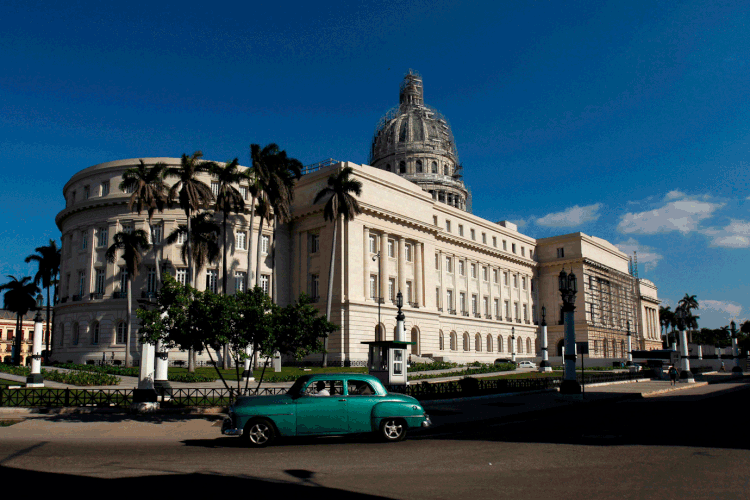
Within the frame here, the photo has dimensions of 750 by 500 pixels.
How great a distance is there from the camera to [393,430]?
14.2 metres

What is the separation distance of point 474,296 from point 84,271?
46.8 meters

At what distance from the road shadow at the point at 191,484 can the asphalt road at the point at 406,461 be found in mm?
29

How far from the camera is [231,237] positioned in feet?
179

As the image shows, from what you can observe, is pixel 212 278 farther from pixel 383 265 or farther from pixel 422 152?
pixel 422 152

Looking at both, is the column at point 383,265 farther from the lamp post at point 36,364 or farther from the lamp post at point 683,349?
the lamp post at point 36,364

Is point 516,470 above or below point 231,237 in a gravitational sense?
below

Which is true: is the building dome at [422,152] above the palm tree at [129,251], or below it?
above

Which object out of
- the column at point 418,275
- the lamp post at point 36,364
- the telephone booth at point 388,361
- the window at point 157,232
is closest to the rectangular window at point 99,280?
the window at point 157,232

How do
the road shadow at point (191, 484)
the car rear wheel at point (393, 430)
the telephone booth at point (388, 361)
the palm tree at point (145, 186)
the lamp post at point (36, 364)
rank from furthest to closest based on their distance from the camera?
the palm tree at point (145, 186) → the lamp post at point (36, 364) → the telephone booth at point (388, 361) → the car rear wheel at point (393, 430) → the road shadow at point (191, 484)

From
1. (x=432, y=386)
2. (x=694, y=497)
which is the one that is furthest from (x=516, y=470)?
(x=432, y=386)

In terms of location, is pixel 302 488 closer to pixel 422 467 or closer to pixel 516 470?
pixel 422 467

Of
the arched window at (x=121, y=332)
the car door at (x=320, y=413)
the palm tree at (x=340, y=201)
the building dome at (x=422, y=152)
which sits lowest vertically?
the car door at (x=320, y=413)

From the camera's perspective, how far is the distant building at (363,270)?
53.2 metres

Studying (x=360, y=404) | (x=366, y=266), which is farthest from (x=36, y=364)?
(x=366, y=266)
